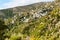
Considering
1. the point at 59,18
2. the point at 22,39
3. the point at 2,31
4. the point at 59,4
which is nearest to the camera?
the point at 22,39

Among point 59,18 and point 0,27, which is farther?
point 59,18

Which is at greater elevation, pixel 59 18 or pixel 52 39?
pixel 52 39

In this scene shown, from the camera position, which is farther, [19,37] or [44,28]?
[44,28]

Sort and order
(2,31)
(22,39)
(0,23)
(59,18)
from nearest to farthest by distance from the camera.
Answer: (22,39) < (2,31) < (0,23) < (59,18)

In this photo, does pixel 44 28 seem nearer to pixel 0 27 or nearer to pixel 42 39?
pixel 42 39

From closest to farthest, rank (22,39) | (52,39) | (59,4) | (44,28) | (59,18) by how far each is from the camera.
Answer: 1. (22,39)
2. (52,39)
3. (44,28)
4. (59,18)
5. (59,4)

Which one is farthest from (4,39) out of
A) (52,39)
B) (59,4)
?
(59,4)

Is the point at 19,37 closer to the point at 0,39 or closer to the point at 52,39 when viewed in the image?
the point at 0,39

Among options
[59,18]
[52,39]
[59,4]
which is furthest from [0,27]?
[59,4]

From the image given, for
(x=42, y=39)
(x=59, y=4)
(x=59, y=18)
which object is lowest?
(x=59, y=4)
